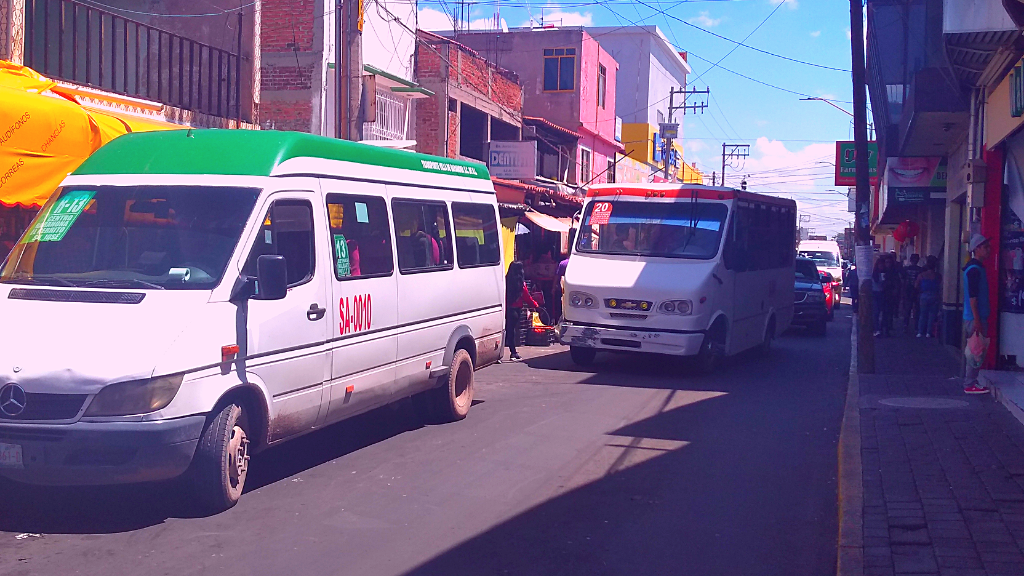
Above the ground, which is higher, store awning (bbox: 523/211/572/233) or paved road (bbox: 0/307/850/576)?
store awning (bbox: 523/211/572/233)

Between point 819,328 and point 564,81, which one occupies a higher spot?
point 564,81

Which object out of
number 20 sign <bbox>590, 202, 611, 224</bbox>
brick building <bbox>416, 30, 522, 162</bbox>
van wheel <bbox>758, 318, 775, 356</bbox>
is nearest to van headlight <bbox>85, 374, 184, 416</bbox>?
number 20 sign <bbox>590, 202, 611, 224</bbox>

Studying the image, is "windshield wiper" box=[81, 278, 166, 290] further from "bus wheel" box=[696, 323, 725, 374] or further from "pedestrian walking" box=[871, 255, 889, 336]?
"pedestrian walking" box=[871, 255, 889, 336]

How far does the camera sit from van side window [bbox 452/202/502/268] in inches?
408

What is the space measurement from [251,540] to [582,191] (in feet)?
90.6

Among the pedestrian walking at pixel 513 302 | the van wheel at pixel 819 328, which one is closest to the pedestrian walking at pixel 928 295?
the van wheel at pixel 819 328

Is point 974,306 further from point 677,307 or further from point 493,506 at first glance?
point 493,506

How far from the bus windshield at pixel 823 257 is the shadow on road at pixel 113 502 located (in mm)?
31411

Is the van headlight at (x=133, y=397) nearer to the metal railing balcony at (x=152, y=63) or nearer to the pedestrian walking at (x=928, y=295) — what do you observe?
the metal railing balcony at (x=152, y=63)

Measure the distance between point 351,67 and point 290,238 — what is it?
1183 centimetres

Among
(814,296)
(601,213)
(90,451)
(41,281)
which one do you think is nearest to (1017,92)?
(601,213)

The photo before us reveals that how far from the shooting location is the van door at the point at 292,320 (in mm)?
6871

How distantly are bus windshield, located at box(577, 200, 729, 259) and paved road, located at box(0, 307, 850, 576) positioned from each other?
391 cm

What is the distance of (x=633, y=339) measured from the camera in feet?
45.4
